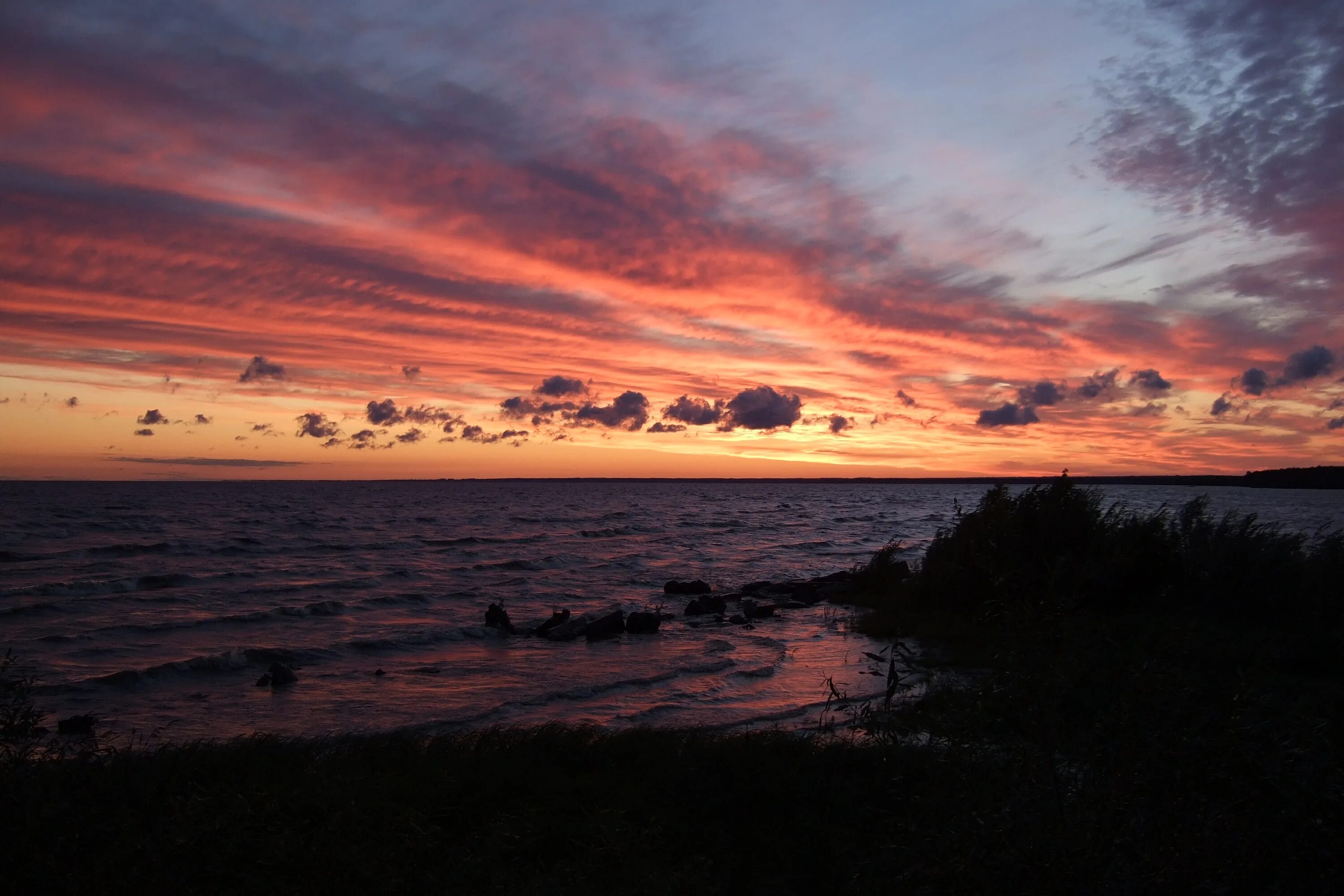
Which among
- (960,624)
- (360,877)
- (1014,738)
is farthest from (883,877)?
(960,624)

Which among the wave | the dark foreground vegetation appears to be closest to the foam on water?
the wave

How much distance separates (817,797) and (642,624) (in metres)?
15.3

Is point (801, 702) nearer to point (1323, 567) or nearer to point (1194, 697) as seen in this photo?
point (1194, 697)

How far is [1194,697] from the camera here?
599 centimetres

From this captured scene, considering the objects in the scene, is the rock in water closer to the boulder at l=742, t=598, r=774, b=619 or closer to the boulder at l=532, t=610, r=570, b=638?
the boulder at l=532, t=610, r=570, b=638

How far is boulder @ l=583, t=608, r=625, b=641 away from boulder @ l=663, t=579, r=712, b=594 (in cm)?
801

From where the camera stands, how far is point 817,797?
335 inches

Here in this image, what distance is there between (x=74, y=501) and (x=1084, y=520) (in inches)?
5068

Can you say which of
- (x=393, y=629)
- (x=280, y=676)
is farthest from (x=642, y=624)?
(x=280, y=676)

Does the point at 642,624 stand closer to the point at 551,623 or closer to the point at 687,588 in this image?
the point at 551,623

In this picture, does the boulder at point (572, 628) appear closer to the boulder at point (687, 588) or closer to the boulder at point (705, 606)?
the boulder at point (705, 606)

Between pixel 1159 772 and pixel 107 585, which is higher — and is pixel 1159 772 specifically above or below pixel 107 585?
above

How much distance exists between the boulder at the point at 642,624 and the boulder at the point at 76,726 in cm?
1317

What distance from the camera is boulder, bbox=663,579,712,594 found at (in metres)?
31.8
